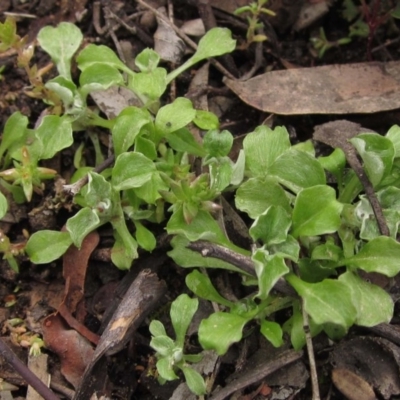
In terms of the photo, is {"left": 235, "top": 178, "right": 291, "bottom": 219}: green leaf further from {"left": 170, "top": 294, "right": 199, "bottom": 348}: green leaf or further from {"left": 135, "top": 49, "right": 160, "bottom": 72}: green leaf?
{"left": 135, "top": 49, "right": 160, "bottom": 72}: green leaf

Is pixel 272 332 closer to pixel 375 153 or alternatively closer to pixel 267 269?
pixel 267 269

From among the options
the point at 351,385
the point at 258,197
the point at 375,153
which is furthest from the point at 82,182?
the point at 351,385

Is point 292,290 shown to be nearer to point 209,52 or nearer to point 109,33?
point 209,52

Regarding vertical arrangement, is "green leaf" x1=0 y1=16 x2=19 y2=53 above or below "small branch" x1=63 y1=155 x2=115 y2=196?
above

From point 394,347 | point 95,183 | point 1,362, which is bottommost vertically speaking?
point 1,362

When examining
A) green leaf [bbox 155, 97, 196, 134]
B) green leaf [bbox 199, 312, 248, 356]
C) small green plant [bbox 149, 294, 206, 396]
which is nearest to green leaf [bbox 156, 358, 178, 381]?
small green plant [bbox 149, 294, 206, 396]

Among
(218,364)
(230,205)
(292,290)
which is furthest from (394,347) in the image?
(230,205)

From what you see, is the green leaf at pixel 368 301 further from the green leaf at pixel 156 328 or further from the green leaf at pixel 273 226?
the green leaf at pixel 156 328
